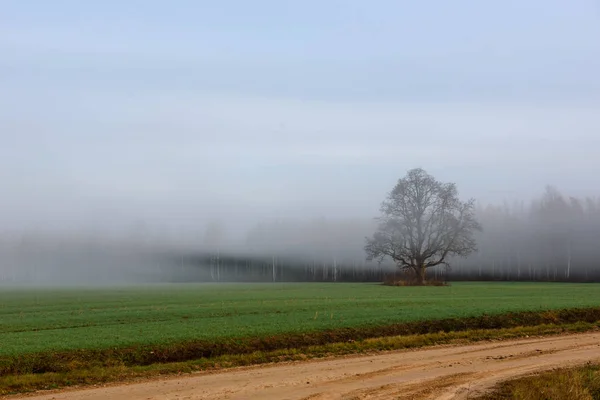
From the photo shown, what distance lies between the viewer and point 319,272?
140m

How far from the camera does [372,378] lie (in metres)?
16.9

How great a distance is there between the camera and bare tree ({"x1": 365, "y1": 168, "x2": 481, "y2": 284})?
279ft

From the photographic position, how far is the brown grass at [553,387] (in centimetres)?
1464

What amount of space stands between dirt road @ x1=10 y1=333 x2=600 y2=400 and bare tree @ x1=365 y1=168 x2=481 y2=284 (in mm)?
62330

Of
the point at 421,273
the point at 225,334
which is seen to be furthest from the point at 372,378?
the point at 421,273

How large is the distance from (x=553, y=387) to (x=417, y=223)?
236 feet

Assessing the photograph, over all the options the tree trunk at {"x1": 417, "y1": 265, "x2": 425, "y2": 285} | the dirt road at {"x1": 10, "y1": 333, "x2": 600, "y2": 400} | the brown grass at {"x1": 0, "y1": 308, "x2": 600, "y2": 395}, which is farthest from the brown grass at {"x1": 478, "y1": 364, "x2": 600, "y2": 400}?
the tree trunk at {"x1": 417, "y1": 265, "x2": 425, "y2": 285}

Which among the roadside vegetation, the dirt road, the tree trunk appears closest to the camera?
the dirt road

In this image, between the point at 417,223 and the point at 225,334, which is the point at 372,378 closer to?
the point at 225,334

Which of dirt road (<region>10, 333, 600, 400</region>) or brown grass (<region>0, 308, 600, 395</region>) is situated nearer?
dirt road (<region>10, 333, 600, 400</region>)

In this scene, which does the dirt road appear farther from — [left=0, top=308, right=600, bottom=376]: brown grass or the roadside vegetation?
[left=0, top=308, right=600, bottom=376]: brown grass

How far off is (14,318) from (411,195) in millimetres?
61216

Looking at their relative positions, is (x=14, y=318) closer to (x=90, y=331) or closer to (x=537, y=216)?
(x=90, y=331)

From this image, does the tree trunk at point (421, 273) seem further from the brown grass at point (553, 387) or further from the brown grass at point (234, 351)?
the brown grass at point (553, 387)
